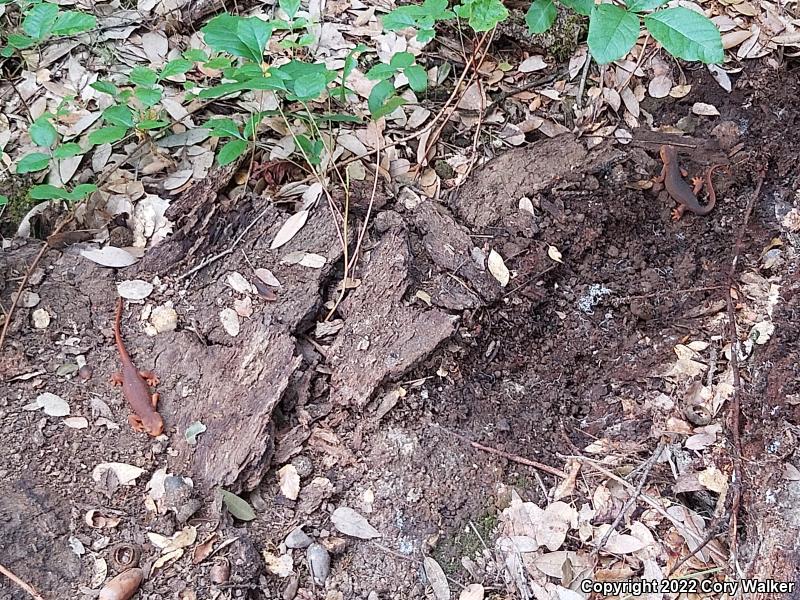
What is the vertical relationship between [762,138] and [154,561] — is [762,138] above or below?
above

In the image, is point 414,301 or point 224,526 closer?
point 224,526

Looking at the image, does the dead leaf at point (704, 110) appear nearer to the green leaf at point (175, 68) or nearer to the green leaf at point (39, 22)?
the green leaf at point (175, 68)

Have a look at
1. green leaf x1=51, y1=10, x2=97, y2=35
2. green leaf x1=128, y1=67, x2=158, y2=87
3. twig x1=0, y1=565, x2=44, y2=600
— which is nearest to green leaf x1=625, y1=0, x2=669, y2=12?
green leaf x1=128, y1=67, x2=158, y2=87

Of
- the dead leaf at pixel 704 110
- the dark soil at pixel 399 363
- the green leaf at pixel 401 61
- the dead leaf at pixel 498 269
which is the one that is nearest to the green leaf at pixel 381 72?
the green leaf at pixel 401 61

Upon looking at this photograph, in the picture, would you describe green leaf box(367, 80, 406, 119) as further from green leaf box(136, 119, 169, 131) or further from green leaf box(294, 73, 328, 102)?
green leaf box(136, 119, 169, 131)

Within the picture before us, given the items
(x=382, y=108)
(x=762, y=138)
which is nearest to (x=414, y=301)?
(x=382, y=108)

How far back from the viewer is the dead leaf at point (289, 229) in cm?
227

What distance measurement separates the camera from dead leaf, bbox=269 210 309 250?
2.27 m

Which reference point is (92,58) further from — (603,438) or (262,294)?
(603,438)

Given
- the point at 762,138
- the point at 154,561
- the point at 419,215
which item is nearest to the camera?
the point at 154,561

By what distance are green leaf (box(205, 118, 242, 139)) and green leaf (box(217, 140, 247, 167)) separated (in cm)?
3

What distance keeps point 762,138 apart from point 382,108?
4.88ft

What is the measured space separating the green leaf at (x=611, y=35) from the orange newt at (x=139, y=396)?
159 centimetres

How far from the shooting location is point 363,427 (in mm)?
2066
